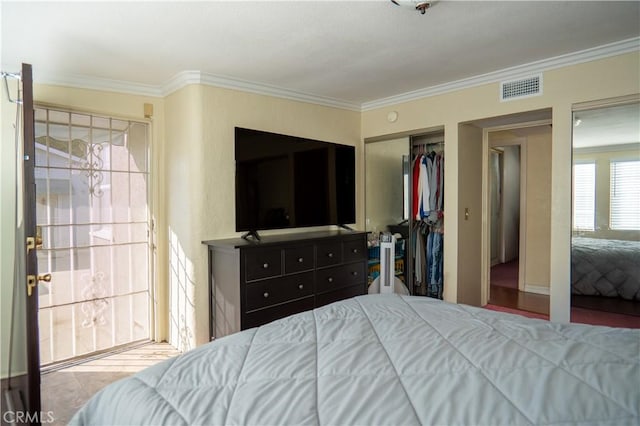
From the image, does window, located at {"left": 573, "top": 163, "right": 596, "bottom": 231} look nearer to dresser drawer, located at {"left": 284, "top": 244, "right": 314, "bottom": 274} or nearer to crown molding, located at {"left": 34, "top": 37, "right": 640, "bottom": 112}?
crown molding, located at {"left": 34, "top": 37, "right": 640, "bottom": 112}

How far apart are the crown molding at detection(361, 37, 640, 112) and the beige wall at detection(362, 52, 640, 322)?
4cm

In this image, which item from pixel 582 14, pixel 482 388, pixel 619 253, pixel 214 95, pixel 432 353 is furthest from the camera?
pixel 214 95

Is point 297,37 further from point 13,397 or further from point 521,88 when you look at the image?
point 13,397

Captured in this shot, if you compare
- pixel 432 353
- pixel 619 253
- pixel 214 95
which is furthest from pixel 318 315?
pixel 619 253

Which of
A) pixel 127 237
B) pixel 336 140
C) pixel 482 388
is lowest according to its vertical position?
pixel 482 388

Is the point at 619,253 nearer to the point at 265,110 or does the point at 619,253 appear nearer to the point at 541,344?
the point at 541,344

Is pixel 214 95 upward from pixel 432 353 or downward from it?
upward

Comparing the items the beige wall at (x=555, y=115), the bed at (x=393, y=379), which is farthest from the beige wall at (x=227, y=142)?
the bed at (x=393, y=379)

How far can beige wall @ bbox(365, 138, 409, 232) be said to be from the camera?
4.13 meters

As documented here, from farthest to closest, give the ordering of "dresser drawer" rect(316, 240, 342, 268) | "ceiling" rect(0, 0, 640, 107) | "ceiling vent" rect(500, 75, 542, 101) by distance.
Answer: "dresser drawer" rect(316, 240, 342, 268) → "ceiling vent" rect(500, 75, 542, 101) → "ceiling" rect(0, 0, 640, 107)

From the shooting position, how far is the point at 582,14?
210 centimetres

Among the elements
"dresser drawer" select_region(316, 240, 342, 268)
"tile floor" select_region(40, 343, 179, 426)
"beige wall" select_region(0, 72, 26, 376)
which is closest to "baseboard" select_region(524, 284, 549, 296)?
"dresser drawer" select_region(316, 240, 342, 268)

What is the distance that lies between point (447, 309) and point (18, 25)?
9.24 feet

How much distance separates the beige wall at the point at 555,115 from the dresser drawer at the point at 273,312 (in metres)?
1.43
